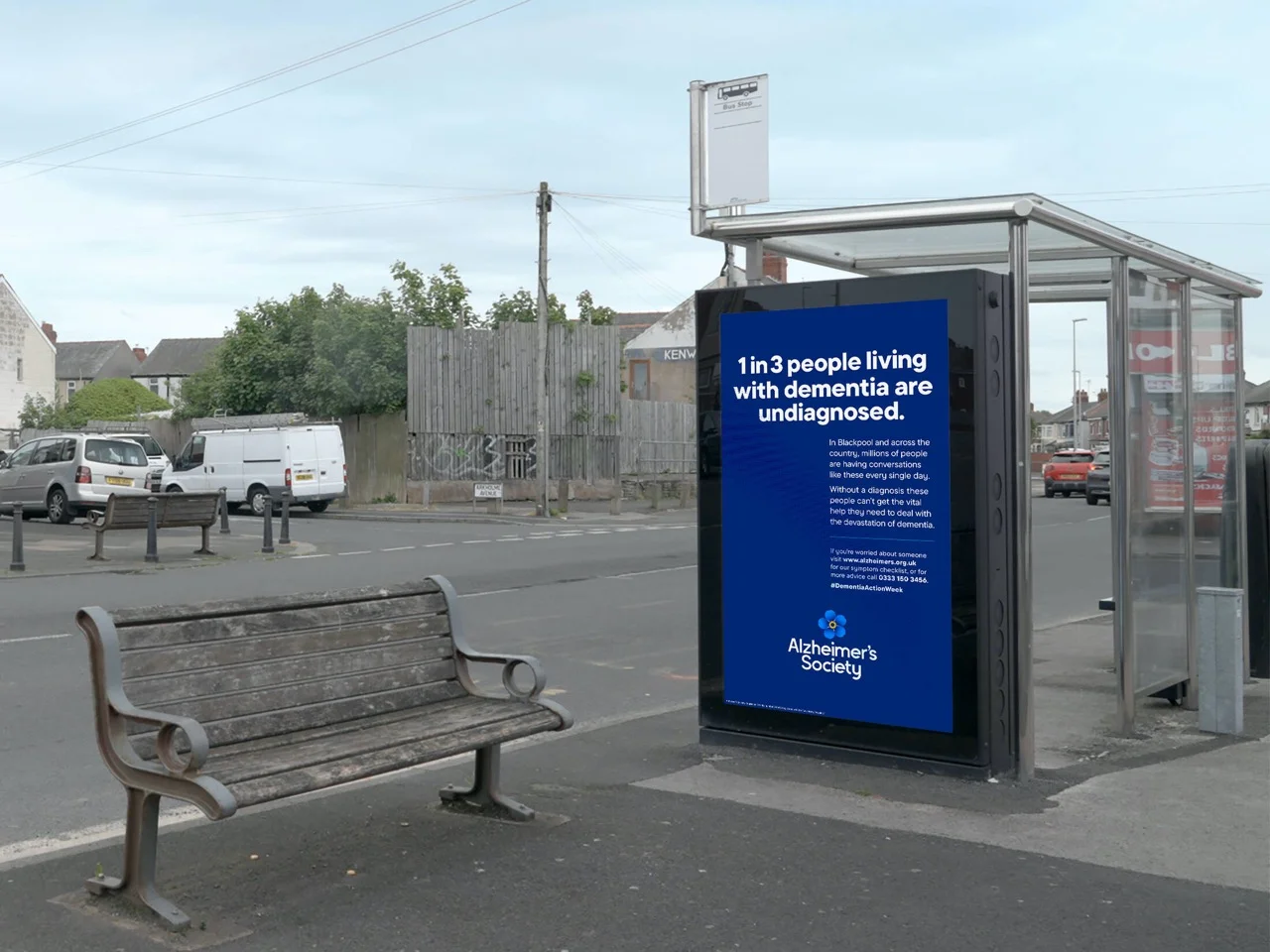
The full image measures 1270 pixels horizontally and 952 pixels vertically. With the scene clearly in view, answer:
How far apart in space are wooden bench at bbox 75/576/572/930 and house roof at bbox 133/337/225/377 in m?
103

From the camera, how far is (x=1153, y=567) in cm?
842

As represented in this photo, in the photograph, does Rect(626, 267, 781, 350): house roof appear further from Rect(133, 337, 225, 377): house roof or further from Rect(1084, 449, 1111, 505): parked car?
Rect(133, 337, 225, 377): house roof

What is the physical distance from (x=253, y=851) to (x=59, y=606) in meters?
9.65

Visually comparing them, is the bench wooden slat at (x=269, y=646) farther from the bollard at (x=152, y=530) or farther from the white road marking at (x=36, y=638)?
the bollard at (x=152, y=530)

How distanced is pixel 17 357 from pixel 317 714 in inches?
2985

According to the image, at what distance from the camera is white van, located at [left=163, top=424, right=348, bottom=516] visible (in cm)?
3228

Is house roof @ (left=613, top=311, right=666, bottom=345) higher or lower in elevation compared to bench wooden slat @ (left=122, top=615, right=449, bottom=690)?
higher

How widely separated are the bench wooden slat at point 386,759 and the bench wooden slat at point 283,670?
505 millimetres

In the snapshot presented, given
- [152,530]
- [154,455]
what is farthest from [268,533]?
[154,455]

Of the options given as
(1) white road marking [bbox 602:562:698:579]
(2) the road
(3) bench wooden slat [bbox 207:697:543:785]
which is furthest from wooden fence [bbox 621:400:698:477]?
(3) bench wooden slat [bbox 207:697:543:785]

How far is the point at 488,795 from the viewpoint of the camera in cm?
617

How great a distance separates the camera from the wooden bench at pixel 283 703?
15.8 feet

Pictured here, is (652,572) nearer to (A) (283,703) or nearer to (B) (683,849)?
(B) (683,849)

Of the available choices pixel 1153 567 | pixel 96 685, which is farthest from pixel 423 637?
pixel 1153 567
